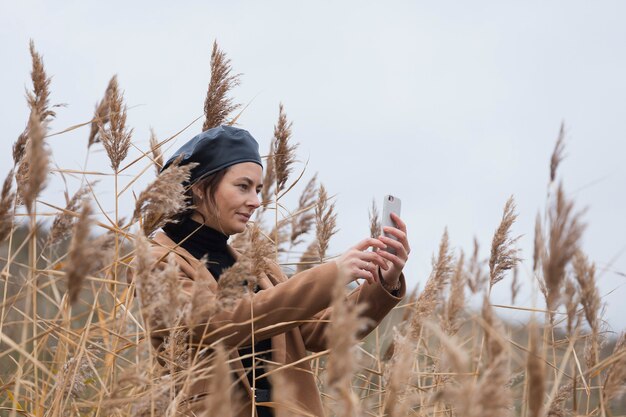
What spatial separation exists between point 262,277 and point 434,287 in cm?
52

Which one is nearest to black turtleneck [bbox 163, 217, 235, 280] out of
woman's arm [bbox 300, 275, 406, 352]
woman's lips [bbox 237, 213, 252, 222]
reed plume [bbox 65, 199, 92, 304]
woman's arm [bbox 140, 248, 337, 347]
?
woman's lips [bbox 237, 213, 252, 222]

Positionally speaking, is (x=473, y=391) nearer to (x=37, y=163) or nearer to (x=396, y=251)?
(x=37, y=163)

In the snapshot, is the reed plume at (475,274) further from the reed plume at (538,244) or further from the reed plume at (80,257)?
the reed plume at (80,257)

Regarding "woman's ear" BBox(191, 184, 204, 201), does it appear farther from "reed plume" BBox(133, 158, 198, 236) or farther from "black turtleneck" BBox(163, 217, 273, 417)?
"reed plume" BBox(133, 158, 198, 236)

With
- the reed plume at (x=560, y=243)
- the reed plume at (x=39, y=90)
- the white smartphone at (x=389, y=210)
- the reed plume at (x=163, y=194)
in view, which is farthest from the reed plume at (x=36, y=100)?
the reed plume at (x=560, y=243)

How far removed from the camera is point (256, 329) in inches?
89.4

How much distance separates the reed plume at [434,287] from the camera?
228 cm

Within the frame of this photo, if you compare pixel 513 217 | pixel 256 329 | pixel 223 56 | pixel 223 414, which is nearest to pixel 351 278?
pixel 256 329

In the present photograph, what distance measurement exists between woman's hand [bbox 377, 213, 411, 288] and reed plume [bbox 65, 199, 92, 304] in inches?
47.8

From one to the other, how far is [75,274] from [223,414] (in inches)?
17.6

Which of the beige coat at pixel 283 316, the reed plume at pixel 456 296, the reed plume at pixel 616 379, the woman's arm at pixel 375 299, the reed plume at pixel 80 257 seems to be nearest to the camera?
the reed plume at pixel 80 257

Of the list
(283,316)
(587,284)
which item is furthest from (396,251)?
(587,284)

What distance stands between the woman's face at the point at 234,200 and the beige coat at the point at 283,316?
7.1 inches

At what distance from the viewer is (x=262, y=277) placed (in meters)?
2.37
